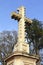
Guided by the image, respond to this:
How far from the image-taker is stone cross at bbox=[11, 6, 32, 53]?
23.0 feet

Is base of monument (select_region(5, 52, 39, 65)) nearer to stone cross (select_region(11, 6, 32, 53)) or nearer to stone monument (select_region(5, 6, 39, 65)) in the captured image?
stone monument (select_region(5, 6, 39, 65))

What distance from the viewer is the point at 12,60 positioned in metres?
6.83

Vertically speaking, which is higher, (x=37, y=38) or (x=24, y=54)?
(x=37, y=38)

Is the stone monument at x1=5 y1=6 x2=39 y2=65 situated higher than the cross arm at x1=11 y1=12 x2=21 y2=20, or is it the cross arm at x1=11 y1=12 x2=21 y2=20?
the cross arm at x1=11 y1=12 x2=21 y2=20

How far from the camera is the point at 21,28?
7367 mm

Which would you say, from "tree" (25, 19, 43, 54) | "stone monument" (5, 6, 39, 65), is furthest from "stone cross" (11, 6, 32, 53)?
"tree" (25, 19, 43, 54)

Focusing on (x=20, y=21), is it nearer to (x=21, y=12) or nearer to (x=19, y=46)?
(x=21, y=12)

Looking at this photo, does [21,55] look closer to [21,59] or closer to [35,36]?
[21,59]

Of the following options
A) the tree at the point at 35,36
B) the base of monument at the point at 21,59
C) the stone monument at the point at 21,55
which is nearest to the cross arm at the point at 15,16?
the stone monument at the point at 21,55

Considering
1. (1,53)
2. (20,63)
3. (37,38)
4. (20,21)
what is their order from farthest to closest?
(1,53)
(37,38)
(20,21)
(20,63)

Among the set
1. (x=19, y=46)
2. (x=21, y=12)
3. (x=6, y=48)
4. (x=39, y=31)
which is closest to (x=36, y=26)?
(x=39, y=31)

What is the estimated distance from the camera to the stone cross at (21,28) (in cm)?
702

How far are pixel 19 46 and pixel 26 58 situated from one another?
0.44 m

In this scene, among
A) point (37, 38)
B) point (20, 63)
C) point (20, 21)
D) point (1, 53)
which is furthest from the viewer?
point (1, 53)
